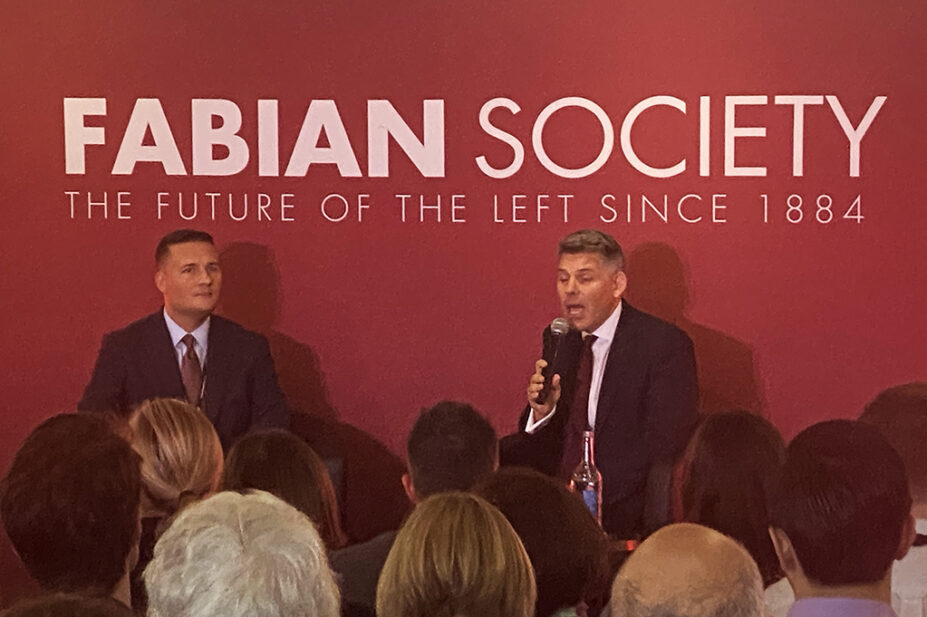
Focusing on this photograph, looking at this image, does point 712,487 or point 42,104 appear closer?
point 712,487

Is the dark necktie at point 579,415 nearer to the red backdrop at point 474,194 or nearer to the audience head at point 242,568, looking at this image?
the red backdrop at point 474,194

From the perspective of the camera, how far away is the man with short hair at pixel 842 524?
2383 millimetres

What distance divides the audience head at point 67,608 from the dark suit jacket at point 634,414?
138 inches

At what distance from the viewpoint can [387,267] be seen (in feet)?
19.0

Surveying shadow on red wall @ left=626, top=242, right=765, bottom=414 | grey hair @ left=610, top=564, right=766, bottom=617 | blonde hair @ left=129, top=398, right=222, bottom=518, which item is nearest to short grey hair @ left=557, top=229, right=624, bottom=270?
shadow on red wall @ left=626, top=242, right=765, bottom=414

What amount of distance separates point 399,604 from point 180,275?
139 inches

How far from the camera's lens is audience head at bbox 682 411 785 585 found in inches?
127

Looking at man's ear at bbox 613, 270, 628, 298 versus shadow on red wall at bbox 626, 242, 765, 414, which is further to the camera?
shadow on red wall at bbox 626, 242, 765, 414

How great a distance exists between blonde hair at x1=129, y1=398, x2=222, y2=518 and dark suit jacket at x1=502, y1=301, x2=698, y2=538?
71.1 inches

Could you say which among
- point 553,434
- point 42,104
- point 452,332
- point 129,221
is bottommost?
point 553,434

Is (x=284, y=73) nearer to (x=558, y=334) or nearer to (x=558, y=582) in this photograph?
(x=558, y=334)

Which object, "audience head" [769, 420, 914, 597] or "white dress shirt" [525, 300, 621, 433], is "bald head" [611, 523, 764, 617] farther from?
"white dress shirt" [525, 300, 621, 433]

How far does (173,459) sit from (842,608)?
1.81 m

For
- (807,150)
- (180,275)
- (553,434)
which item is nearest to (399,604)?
(553,434)
